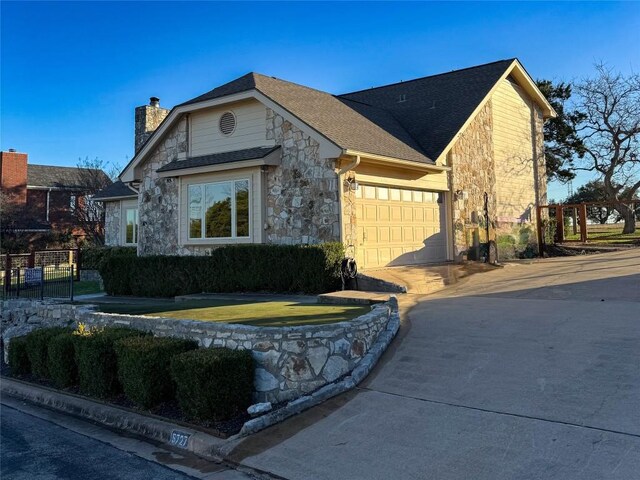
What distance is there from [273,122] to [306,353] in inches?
356

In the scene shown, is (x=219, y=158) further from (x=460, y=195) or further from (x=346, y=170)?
(x=460, y=195)

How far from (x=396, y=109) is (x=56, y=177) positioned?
30.5 m

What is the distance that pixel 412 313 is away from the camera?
9125mm

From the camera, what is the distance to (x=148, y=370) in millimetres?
6660

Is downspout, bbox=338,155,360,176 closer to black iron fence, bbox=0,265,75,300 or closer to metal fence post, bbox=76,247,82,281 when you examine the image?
black iron fence, bbox=0,265,75,300

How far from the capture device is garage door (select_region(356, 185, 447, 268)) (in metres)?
13.5

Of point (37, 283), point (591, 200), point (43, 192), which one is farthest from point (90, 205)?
point (591, 200)

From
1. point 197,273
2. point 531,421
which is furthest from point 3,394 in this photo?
point 531,421

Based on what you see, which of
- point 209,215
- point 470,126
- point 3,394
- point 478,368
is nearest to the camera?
point 478,368

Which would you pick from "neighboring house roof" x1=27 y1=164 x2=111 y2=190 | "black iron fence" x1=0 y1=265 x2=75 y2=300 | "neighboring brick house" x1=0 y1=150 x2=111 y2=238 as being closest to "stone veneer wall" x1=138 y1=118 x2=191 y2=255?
"black iron fence" x1=0 y1=265 x2=75 y2=300

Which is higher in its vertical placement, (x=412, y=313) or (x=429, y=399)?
(x=412, y=313)

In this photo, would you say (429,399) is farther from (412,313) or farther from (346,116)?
(346,116)

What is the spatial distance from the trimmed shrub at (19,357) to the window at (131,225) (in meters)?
14.3

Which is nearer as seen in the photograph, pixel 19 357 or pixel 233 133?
pixel 19 357
